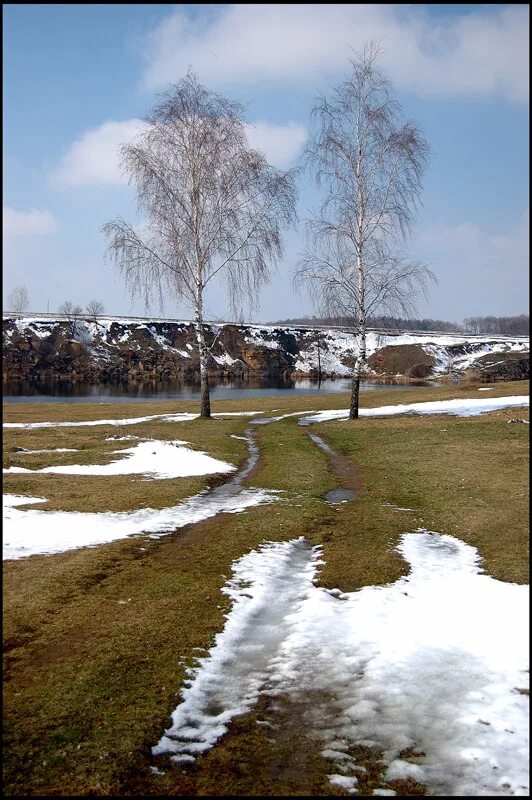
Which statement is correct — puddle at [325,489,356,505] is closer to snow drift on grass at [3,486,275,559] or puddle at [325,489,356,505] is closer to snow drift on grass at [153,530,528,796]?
snow drift on grass at [3,486,275,559]

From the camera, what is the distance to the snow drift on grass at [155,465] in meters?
22.5

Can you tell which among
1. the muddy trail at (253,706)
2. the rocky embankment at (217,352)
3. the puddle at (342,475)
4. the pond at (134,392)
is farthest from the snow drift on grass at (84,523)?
the rocky embankment at (217,352)

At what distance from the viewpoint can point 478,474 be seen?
1997 centimetres

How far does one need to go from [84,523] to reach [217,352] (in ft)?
539

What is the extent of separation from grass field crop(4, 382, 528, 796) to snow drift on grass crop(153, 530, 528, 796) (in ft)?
1.09

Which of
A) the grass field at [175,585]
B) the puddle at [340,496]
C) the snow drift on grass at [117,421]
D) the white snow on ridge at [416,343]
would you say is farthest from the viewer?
the white snow on ridge at [416,343]

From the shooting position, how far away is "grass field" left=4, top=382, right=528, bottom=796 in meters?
5.77

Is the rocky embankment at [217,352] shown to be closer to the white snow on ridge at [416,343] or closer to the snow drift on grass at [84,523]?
the white snow on ridge at [416,343]

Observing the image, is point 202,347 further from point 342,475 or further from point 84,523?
point 84,523

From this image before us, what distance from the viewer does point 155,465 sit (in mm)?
24016

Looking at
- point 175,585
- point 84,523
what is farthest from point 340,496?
point 175,585

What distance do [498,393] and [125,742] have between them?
44871mm

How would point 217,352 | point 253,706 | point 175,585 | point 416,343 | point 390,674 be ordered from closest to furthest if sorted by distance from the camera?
1. point 253,706
2. point 390,674
3. point 175,585
4. point 416,343
5. point 217,352

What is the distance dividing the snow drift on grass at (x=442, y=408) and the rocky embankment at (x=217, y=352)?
90.0 meters
